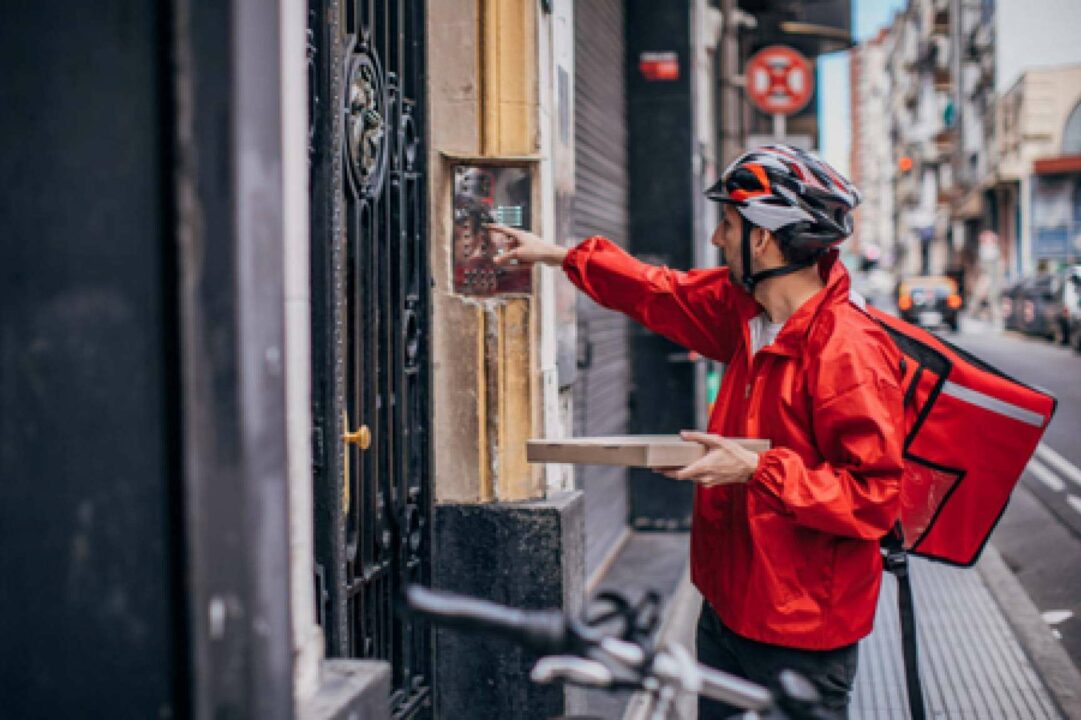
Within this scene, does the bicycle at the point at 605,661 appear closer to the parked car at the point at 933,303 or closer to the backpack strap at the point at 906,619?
the backpack strap at the point at 906,619

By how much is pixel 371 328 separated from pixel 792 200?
4.96 feet

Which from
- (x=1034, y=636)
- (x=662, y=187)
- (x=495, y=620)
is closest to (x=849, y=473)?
(x=495, y=620)

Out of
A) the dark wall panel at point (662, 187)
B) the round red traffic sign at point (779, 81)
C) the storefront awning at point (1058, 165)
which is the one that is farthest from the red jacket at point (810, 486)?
the storefront awning at point (1058, 165)

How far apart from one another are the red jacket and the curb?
284cm

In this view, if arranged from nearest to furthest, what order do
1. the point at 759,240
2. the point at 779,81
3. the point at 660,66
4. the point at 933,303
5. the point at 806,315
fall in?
1. the point at 806,315
2. the point at 759,240
3. the point at 660,66
4. the point at 779,81
5. the point at 933,303

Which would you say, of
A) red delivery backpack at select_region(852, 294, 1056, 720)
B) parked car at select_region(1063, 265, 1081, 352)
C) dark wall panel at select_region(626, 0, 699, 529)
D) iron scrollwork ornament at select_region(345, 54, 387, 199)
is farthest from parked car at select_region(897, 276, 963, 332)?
red delivery backpack at select_region(852, 294, 1056, 720)

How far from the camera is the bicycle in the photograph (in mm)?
1921

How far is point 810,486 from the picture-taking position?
9.41 feet

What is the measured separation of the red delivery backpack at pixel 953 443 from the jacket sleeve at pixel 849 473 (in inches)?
12.0

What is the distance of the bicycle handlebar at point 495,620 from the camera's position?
6.25 feet

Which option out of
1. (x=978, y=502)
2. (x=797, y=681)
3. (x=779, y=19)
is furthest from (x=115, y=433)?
(x=779, y=19)

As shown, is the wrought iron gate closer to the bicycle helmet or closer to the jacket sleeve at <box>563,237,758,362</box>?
the jacket sleeve at <box>563,237,758,362</box>

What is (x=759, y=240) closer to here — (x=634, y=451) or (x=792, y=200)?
(x=792, y=200)

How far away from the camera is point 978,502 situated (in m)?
3.31
